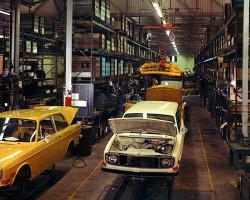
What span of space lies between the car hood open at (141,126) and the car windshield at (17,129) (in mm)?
1833

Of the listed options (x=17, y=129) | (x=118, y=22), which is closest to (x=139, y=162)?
(x=17, y=129)

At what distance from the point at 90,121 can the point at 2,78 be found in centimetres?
362

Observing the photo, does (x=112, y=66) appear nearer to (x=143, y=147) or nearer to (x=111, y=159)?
(x=143, y=147)

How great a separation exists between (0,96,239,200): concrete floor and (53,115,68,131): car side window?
1.25m

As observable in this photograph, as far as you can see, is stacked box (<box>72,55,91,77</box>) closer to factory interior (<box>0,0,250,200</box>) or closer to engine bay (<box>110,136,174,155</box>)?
factory interior (<box>0,0,250,200</box>)

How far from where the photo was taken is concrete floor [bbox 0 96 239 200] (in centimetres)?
806

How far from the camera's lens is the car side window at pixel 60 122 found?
938cm

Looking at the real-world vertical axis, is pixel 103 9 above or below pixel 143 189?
above

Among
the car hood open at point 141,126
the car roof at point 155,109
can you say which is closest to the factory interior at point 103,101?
the car hood open at point 141,126

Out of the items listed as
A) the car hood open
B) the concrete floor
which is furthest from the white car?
the concrete floor

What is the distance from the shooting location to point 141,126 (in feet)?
28.9

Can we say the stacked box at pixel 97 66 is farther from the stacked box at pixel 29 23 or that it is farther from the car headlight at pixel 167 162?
the car headlight at pixel 167 162

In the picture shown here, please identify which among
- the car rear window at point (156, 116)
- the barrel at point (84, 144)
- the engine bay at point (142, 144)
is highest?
the car rear window at point (156, 116)

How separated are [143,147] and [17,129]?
3.01 metres
